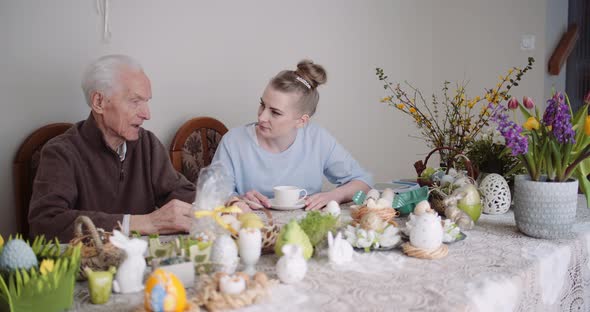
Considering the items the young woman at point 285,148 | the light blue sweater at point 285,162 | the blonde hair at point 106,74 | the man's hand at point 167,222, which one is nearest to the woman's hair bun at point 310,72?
the young woman at point 285,148

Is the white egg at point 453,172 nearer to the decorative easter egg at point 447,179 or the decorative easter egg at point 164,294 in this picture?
the decorative easter egg at point 447,179

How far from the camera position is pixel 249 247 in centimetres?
110

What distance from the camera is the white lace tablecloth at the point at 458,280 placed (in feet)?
3.15

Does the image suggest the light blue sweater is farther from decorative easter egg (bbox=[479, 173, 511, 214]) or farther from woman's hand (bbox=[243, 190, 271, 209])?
decorative easter egg (bbox=[479, 173, 511, 214])

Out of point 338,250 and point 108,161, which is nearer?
point 338,250

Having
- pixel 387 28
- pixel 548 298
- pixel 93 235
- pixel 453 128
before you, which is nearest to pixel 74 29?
pixel 93 235

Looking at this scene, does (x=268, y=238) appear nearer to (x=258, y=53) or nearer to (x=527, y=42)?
(x=258, y=53)

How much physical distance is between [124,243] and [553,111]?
1.08 metres

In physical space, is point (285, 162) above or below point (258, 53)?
below

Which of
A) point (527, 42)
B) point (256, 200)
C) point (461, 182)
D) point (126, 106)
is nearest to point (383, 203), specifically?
point (461, 182)

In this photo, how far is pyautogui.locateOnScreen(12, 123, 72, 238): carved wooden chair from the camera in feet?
6.56

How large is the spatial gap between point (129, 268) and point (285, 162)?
4.11ft

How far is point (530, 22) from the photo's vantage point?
3.90 m

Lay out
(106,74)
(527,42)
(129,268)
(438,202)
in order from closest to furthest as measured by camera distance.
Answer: (129,268)
(438,202)
(106,74)
(527,42)
